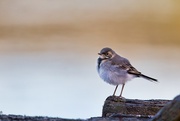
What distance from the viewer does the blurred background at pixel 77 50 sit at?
274 inches

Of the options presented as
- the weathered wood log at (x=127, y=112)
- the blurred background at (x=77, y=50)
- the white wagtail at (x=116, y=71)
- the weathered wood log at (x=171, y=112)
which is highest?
the blurred background at (x=77, y=50)

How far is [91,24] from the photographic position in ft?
48.8

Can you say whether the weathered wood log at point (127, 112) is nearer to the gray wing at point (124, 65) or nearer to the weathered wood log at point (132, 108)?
the weathered wood log at point (132, 108)

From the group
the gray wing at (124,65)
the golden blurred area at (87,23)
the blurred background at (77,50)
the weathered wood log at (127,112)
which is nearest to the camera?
the weathered wood log at (127,112)

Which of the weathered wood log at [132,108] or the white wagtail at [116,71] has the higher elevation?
the white wagtail at [116,71]

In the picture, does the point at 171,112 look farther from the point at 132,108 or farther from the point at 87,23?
the point at 87,23

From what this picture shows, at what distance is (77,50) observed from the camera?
11.0 metres

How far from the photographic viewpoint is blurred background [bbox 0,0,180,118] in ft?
A: 22.8

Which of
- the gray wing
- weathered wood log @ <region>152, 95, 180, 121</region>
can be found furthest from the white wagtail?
weathered wood log @ <region>152, 95, 180, 121</region>

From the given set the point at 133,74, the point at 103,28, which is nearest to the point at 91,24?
the point at 103,28

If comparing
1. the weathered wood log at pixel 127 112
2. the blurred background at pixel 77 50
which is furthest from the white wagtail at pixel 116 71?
the weathered wood log at pixel 127 112

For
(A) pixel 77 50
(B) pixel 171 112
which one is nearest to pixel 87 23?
(A) pixel 77 50

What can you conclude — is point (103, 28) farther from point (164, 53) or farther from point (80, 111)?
point (80, 111)

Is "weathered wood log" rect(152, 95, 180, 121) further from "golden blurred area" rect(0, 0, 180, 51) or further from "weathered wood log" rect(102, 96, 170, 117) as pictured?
"golden blurred area" rect(0, 0, 180, 51)
